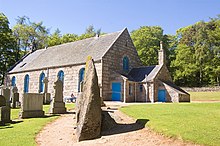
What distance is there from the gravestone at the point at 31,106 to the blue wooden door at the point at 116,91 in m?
14.6

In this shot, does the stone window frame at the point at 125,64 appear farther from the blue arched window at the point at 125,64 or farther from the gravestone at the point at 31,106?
the gravestone at the point at 31,106

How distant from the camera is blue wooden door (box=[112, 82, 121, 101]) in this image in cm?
2864

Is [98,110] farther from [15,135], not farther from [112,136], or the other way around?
[15,135]

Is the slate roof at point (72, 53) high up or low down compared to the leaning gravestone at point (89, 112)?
up

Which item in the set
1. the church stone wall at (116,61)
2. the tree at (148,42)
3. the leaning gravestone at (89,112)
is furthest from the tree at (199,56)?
the leaning gravestone at (89,112)

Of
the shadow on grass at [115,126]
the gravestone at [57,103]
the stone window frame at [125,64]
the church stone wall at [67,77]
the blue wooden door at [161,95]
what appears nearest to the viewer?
the shadow on grass at [115,126]

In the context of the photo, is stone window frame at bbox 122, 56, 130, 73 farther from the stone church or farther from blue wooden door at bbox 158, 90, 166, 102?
blue wooden door at bbox 158, 90, 166, 102

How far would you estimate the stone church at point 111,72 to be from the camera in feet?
92.8

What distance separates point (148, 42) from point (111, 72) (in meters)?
25.3

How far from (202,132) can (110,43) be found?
79.9 feet

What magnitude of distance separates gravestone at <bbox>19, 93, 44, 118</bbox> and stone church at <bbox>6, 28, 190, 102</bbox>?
12.8 meters

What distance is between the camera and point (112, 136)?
28.5ft

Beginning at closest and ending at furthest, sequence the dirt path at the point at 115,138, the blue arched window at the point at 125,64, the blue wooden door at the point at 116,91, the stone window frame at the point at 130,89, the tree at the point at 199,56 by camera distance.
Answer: the dirt path at the point at 115,138 → the blue wooden door at the point at 116,91 → the stone window frame at the point at 130,89 → the blue arched window at the point at 125,64 → the tree at the point at 199,56

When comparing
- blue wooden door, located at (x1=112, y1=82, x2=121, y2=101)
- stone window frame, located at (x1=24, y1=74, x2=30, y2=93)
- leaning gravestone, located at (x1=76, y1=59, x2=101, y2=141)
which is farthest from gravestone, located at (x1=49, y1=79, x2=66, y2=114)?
stone window frame, located at (x1=24, y1=74, x2=30, y2=93)
